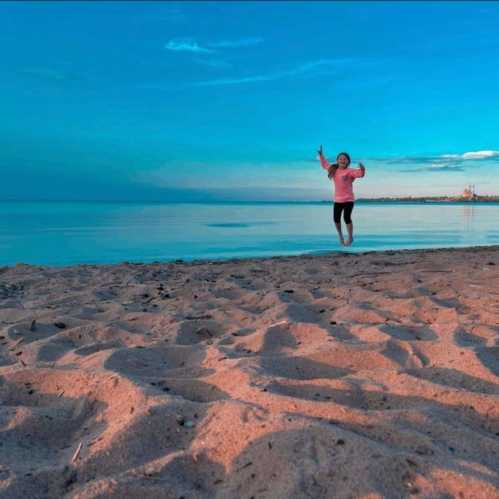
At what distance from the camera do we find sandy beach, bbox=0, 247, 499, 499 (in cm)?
168

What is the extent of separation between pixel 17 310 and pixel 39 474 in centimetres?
325

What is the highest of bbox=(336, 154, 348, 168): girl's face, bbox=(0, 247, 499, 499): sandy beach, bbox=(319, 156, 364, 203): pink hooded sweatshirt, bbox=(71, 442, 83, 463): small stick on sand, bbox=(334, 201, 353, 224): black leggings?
bbox=(336, 154, 348, 168): girl's face

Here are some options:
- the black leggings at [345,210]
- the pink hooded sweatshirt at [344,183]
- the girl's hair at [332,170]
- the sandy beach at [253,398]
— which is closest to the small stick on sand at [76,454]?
the sandy beach at [253,398]

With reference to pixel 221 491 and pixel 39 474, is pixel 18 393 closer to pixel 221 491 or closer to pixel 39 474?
pixel 39 474

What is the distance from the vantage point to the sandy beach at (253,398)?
1685mm

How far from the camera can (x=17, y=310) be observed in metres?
4.62

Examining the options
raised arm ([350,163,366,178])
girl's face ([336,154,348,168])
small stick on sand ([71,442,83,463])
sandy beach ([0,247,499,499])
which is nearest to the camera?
sandy beach ([0,247,499,499])

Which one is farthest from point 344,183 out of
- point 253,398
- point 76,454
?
point 76,454

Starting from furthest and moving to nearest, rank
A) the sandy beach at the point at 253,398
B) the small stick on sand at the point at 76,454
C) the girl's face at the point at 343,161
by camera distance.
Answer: the girl's face at the point at 343,161 → the small stick on sand at the point at 76,454 → the sandy beach at the point at 253,398

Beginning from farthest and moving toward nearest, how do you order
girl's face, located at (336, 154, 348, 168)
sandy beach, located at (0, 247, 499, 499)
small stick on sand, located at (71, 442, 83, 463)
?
girl's face, located at (336, 154, 348, 168) → small stick on sand, located at (71, 442, 83, 463) → sandy beach, located at (0, 247, 499, 499)

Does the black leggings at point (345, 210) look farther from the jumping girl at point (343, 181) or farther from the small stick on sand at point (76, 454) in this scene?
the small stick on sand at point (76, 454)

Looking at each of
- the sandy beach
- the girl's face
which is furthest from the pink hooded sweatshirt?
the sandy beach

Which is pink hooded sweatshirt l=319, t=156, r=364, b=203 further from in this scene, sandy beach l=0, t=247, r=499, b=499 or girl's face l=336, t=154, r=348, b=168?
sandy beach l=0, t=247, r=499, b=499

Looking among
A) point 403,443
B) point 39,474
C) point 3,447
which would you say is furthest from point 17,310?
point 403,443
